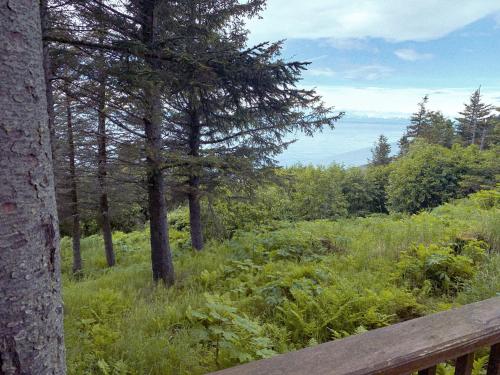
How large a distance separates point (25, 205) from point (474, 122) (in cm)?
5824

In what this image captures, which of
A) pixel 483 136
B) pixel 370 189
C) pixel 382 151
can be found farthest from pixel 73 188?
pixel 483 136

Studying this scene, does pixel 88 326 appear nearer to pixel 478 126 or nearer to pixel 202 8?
pixel 202 8

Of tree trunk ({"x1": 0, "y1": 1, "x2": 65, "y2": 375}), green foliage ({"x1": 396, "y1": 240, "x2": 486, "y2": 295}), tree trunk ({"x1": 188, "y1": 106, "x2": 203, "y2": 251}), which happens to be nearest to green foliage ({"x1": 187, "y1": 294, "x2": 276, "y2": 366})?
tree trunk ({"x1": 0, "y1": 1, "x2": 65, "y2": 375})

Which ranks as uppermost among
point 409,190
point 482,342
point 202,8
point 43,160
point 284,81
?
point 202,8

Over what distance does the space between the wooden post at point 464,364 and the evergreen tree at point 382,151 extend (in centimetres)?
4913

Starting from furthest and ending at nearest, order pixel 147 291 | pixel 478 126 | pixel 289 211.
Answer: pixel 478 126 → pixel 289 211 → pixel 147 291

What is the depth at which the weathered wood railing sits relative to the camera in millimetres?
1145

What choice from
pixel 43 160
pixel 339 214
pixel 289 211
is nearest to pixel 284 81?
pixel 43 160

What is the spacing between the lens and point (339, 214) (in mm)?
21172

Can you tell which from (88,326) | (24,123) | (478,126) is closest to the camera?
(24,123)

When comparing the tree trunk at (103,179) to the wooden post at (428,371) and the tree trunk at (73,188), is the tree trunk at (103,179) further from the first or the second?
the wooden post at (428,371)

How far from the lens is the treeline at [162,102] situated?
13.4 ft

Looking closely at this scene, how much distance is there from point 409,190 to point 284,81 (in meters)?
19.0

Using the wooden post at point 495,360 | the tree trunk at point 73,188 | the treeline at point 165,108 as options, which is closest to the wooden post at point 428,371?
the wooden post at point 495,360
